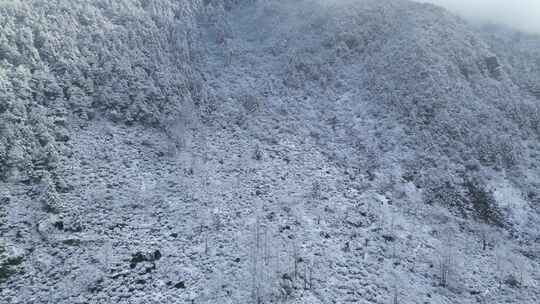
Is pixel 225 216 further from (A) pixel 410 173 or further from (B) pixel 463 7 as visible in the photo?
(B) pixel 463 7

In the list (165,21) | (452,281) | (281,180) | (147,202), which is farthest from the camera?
(165,21)

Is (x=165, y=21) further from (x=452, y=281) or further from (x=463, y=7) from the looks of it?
(x=463, y=7)

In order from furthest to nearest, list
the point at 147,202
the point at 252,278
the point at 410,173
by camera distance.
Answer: the point at 410,173 → the point at 147,202 → the point at 252,278

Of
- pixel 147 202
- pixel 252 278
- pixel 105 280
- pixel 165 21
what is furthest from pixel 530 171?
pixel 165 21

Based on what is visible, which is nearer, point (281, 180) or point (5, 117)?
point (5, 117)

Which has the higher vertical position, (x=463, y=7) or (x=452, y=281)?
(x=463, y=7)

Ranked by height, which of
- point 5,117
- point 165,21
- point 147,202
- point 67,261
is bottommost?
point 67,261
